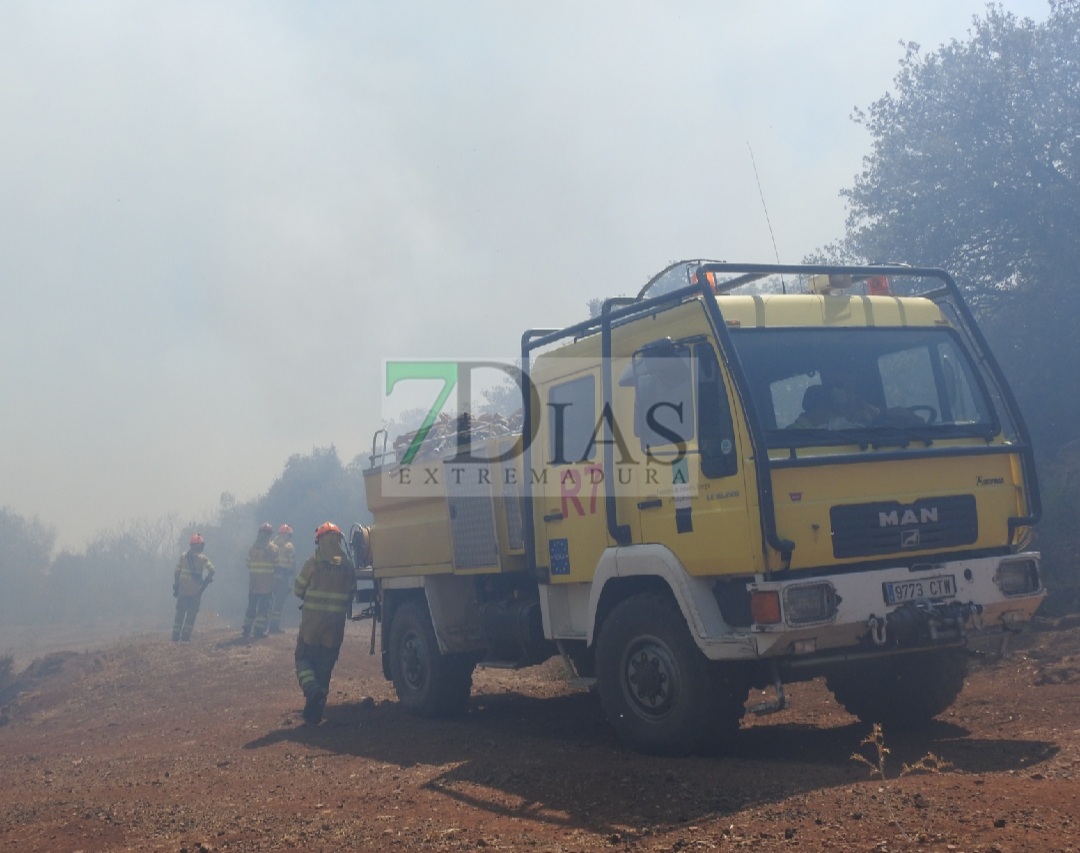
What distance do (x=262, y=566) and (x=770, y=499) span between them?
586 inches

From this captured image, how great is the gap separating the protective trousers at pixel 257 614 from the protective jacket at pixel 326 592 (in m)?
9.49

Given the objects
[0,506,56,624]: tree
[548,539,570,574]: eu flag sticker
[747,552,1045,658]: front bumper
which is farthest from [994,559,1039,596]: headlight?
[0,506,56,624]: tree

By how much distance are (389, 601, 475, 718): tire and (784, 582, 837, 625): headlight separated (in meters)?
4.40

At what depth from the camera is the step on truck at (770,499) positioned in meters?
5.96

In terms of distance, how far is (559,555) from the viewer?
773 cm

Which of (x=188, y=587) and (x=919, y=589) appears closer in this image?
(x=919, y=589)

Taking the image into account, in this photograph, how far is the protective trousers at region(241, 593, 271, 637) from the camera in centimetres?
1938

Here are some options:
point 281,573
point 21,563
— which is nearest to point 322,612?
point 281,573

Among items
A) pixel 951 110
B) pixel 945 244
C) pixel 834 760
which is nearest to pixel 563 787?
pixel 834 760

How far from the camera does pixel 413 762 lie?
7562 mm

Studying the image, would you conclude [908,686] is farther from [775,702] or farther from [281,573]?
[281,573]

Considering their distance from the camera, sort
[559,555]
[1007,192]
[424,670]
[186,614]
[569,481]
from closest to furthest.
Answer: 1. [569,481]
2. [559,555]
3. [424,670]
4. [1007,192]
5. [186,614]

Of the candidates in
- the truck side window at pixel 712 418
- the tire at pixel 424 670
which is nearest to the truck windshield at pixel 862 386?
the truck side window at pixel 712 418

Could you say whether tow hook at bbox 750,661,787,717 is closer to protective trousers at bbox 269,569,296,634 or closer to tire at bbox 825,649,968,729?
A: tire at bbox 825,649,968,729
